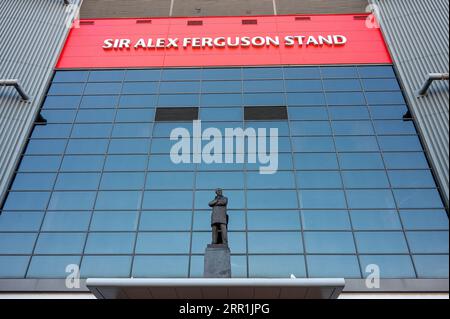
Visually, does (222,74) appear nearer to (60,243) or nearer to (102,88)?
(102,88)

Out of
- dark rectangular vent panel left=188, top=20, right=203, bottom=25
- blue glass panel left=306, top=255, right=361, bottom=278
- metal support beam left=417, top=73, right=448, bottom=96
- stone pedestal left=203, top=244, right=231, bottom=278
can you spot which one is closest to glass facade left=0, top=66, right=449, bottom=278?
blue glass panel left=306, top=255, right=361, bottom=278

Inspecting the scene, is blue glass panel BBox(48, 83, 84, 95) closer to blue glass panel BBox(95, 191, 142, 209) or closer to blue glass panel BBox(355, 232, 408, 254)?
blue glass panel BBox(95, 191, 142, 209)

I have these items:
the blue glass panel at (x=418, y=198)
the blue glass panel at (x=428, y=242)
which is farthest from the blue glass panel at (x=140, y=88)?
the blue glass panel at (x=428, y=242)

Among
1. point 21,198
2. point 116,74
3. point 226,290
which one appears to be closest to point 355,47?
point 116,74

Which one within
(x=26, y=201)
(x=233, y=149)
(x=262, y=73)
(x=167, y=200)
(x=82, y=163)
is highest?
(x=262, y=73)

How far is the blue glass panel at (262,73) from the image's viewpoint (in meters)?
20.9

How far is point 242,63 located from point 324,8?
7431 millimetres

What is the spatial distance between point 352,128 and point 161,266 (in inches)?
445

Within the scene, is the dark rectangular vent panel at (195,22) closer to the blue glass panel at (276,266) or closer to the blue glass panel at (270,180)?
the blue glass panel at (270,180)

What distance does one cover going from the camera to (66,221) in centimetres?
1588

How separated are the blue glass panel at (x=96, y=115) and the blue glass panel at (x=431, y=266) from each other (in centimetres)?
1568

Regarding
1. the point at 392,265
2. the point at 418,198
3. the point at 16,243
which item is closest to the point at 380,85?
the point at 418,198
